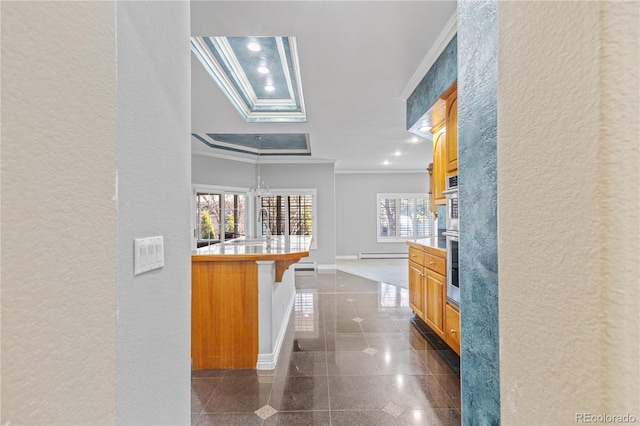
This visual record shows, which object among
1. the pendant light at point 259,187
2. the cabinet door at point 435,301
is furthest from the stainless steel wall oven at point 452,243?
the pendant light at point 259,187

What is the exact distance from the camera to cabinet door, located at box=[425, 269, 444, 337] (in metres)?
2.73

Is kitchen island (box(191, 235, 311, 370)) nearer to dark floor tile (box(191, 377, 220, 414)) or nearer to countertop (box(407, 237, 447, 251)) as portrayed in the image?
dark floor tile (box(191, 377, 220, 414))

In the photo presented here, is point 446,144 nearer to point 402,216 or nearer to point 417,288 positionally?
point 417,288

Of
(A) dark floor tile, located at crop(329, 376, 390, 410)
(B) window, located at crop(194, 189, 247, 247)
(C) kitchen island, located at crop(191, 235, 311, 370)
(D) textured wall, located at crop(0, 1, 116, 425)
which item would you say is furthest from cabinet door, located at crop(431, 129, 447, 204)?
(B) window, located at crop(194, 189, 247, 247)

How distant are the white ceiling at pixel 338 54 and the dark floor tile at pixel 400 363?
2691mm

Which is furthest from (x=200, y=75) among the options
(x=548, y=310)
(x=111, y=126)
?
(x=548, y=310)

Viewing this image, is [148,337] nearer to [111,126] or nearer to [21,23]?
[111,126]

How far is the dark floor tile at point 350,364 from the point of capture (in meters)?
2.37

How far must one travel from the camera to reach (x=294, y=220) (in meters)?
7.31

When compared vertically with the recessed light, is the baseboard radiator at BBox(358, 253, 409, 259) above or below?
below

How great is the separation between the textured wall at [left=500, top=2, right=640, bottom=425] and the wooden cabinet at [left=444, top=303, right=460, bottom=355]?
6.56 feet

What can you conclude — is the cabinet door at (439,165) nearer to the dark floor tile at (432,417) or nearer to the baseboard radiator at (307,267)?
the dark floor tile at (432,417)

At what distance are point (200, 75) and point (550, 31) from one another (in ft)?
10.0

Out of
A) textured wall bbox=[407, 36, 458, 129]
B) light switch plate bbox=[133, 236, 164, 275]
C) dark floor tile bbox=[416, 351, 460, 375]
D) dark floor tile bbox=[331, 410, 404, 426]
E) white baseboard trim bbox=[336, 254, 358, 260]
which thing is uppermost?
textured wall bbox=[407, 36, 458, 129]
